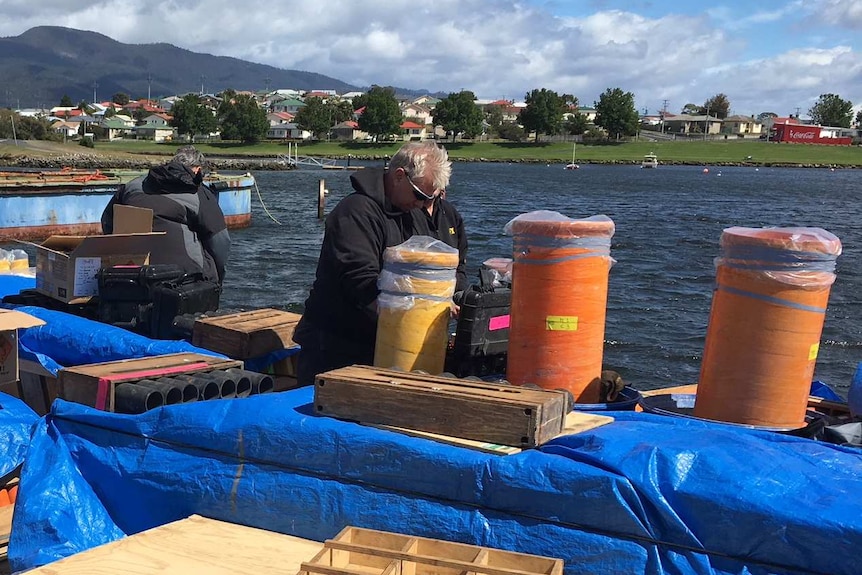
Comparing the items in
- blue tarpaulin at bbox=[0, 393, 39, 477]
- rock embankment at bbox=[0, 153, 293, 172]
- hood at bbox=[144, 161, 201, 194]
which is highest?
hood at bbox=[144, 161, 201, 194]

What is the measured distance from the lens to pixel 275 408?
13.3 feet

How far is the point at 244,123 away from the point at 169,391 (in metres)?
133

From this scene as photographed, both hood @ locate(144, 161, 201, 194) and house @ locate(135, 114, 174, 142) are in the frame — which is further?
house @ locate(135, 114, 174, 142)

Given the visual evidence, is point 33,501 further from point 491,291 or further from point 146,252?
point 146,252

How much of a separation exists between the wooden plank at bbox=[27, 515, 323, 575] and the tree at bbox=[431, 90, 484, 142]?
462ft

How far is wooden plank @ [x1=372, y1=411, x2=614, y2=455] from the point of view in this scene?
11.5ft

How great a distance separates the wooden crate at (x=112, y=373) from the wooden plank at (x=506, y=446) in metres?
1.73

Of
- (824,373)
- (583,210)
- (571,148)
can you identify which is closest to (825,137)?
(571,148)

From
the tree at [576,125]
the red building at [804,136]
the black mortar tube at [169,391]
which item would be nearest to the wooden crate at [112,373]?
the black mortar tube at [169,391]

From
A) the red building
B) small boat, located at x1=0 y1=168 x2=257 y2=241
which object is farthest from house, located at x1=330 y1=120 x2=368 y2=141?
small boat, located at x1=0 y1=168 x2=257 y2=241

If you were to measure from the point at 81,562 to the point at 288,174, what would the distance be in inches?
3086

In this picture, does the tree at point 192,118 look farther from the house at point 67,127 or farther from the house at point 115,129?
the house at point 115,129

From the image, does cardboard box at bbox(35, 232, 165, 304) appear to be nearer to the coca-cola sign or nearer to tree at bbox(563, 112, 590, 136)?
tree at bbox(563, 112, 590, 136)

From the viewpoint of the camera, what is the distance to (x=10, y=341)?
5992mm
